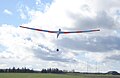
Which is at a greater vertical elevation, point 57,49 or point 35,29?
point 35,29

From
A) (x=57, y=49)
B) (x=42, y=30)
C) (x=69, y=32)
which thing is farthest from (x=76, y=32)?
(x=57, y=49)

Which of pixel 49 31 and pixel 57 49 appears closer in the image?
pixel 57 49

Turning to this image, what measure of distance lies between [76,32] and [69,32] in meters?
1.71

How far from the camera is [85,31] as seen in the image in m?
66.3

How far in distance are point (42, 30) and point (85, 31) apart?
27.4ft

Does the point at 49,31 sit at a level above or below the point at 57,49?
above

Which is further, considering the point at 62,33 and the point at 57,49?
the point at 62,33

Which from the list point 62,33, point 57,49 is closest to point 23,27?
point 62,33

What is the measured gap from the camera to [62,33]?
64875mm

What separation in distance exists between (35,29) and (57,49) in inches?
479

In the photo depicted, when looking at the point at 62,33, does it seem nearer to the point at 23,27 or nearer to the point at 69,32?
the point at 69,32

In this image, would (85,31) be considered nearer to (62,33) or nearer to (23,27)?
(62,33)

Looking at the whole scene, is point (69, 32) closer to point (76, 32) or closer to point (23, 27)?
point (76, 32)

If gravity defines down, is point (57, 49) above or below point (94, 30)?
below
